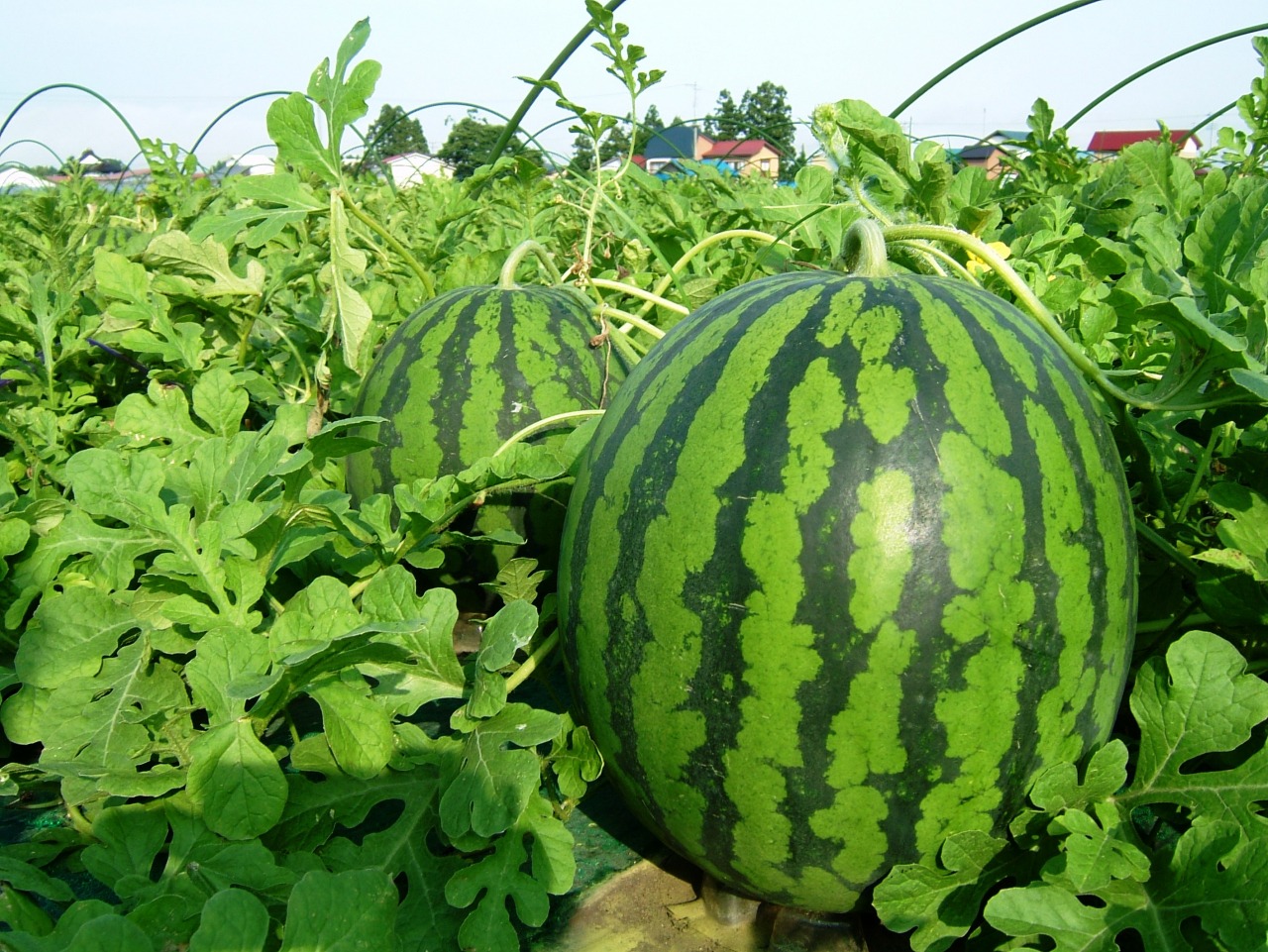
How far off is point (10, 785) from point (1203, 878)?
169cm

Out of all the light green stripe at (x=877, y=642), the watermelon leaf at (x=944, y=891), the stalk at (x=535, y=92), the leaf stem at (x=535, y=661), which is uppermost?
the stalk at (x=535, y=92)

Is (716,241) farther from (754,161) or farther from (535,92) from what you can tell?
(754,161)

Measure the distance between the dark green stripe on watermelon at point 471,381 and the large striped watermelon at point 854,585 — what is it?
2.81ft

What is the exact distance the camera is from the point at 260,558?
184 cm

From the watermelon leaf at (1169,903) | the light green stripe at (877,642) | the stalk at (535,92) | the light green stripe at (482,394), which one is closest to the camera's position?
the watermelon leaf at (1169,903)

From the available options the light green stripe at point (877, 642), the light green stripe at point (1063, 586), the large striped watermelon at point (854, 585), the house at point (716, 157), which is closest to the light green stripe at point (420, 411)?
the large striped watermelon at point (854, 585)

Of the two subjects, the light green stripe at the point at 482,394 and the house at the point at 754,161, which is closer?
the light green stripe at the point at 482,394

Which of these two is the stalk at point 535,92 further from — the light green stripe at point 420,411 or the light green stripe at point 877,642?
the light green stripe at point 877,642

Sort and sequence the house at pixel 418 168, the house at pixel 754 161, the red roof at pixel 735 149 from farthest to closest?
1. the house at pixel 418 168
2. the house at pixel 754 161
3. the red roof at pixel 735 149

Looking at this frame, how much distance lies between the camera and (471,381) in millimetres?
2441

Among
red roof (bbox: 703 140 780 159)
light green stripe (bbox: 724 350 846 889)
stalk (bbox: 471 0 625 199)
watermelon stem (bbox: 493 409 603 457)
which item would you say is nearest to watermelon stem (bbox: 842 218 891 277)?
light green stripe (bbox: 724 350 846 889)

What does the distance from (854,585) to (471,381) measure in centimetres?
131

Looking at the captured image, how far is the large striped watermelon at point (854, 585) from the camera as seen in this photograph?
1387mm

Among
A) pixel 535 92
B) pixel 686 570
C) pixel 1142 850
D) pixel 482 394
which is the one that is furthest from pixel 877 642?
pixel 535 92
